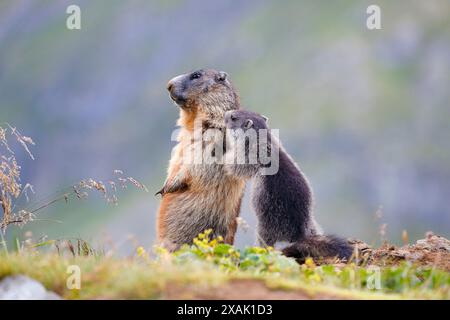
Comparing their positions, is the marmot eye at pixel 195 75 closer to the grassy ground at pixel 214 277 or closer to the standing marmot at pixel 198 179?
the standing marmot at pixel 198 179

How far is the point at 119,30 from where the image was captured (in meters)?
180

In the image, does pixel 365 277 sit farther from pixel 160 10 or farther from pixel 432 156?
pixel 160 10

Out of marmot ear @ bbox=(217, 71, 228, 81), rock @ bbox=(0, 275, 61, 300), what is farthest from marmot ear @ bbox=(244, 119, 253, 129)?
rock @ bbox=(0, 275, 61, 300)

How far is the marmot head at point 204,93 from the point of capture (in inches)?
492

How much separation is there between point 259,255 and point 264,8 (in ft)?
590

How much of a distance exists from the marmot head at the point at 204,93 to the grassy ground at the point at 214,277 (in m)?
4.03

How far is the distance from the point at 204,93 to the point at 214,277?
5.67 meters

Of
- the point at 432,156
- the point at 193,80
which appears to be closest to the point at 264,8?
the point at 432,156

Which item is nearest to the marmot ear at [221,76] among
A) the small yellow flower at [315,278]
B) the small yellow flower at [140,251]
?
the small yellow flower at [140,251]

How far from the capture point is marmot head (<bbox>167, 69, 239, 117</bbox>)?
1249 centimetres

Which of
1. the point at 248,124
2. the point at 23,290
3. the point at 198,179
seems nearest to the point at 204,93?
the point at 248,124

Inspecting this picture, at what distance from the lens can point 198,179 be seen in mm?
11820

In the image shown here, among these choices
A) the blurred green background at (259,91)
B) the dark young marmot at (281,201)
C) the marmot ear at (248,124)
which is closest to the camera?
the dark young marmot at (281,201)

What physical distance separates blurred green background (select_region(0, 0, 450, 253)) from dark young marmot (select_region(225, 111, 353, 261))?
306 ft
